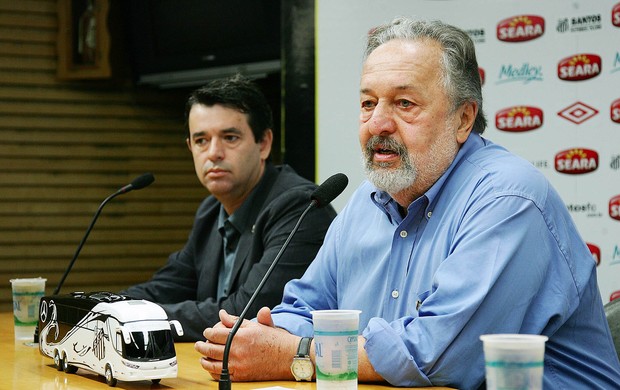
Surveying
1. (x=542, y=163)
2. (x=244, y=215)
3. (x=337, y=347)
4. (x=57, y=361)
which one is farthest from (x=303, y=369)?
(x=542, y=163)

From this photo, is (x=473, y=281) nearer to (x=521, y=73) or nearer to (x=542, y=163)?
(x=542, y=163)

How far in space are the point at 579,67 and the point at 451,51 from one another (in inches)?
63.2

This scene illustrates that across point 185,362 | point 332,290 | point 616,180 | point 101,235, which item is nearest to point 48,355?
point 185,362

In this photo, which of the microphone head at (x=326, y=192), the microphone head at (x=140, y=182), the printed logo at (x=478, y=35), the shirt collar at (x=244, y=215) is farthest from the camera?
the printed logo at (x=478, y=35)

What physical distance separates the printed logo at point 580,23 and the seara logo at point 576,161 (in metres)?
0.52

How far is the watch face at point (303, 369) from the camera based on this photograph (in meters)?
2.15

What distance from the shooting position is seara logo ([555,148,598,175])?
12.5 ft

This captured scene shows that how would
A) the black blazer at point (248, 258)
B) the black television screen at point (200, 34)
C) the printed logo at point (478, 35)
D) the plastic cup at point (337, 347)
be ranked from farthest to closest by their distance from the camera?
the black television screen at point (200, 34)
the printed logo at point (478, 35)
the black blazer at point (248, 258)
the plastic cup at point (337, 347)

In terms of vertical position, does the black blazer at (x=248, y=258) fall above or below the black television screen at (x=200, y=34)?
below

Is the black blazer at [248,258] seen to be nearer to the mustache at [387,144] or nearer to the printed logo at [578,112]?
the mustache at [387,144]

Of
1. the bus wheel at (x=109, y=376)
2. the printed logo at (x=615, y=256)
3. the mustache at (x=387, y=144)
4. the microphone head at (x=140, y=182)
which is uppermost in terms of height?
the mustache at (x=387, y=144)

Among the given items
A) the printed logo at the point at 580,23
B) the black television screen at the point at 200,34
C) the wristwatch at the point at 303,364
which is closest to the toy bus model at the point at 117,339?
the wristwatch at the point at 303,364

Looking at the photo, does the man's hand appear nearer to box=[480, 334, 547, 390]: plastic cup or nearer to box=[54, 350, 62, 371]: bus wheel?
box=[54, 350, 62, 371]: bus wheel

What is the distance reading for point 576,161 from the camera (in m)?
3.86
